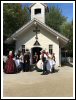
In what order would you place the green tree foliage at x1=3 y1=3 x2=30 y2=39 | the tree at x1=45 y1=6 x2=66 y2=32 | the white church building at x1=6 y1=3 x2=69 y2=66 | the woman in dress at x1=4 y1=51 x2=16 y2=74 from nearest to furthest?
the woman in dress at x1=4 y1=51 x2=16 y2=74, the white church building at x1=6 y1=3 x2=69 y2=66, the green tree foliage at x1=3 y1=3 x2=30 y2=39, the tree at x1=45 y1=6 x2=66 y2=32

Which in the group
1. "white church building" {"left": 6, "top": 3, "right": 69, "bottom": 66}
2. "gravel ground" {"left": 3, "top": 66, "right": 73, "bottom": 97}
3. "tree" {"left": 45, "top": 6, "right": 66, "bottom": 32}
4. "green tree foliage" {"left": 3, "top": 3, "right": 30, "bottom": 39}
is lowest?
"gravel ground" {"left": 3, "top": 66, "right": 73, "bottom": 97}

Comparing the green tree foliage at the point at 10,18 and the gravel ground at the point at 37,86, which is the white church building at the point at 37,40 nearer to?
the green tree foliage at the point at 10,18

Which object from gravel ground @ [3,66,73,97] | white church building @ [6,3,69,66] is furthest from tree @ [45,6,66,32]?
gravel ground @ [3,66,73,97]

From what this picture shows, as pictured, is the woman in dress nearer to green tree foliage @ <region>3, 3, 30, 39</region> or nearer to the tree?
green tree foliage @ <region>3, 3, 30, 39</region>

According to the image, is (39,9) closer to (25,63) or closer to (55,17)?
(25,63)

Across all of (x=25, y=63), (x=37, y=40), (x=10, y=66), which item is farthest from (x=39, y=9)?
(x=10, y=66)

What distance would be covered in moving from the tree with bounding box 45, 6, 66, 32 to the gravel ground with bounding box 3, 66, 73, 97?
1725 cm

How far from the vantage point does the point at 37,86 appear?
11008 millimetres

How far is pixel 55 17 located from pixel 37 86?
21427 millimetres

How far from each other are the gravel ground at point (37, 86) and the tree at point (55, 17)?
17.2 metres

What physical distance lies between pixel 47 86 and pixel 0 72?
2.18 meters

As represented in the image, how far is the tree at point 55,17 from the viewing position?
30.4 metres

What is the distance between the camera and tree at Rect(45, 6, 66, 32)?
3044 cm

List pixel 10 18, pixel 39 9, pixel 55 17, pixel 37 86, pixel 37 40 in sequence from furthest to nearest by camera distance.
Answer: pixel 55 17
pixel 10 18
pixel 39 9
pixel 37 40
pixel 37 86
